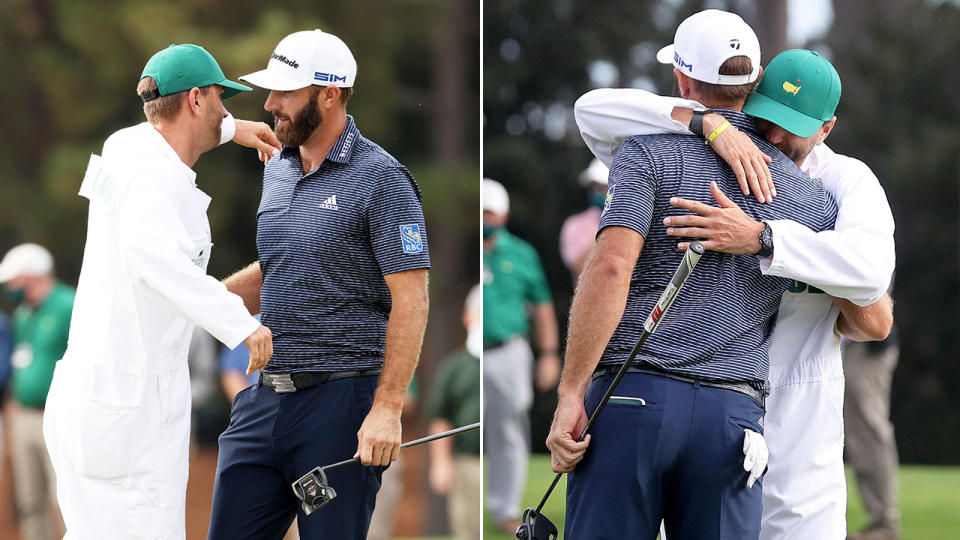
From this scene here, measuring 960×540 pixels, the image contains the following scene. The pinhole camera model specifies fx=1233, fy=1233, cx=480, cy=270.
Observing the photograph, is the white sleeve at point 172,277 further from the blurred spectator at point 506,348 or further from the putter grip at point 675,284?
the blurred spectator at point 506,348

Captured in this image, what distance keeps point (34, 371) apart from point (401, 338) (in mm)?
4090

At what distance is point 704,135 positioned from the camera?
2564mm

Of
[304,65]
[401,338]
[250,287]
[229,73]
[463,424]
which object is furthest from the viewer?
[229,73]

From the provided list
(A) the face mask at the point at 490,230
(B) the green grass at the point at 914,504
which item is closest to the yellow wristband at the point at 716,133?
(B) the green grass at the point at 914,504

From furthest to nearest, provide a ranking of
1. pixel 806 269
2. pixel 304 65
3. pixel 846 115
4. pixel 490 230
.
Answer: pixel 846 115, pixel 490 230, pixel 304 65, pixel 806 269

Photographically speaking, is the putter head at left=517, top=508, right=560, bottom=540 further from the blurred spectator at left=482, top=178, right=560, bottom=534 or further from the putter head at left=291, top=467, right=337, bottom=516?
the blurred spectator at left=482, top=178, right=560, bottom=534

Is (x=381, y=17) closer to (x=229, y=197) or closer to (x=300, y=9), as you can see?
(x=300, y=9)

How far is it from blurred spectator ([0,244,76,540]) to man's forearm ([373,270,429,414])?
384 centimetres

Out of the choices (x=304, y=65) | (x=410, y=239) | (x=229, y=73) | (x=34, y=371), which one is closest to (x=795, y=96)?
(x=410, y=239)

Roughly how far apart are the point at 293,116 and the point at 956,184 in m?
10.5

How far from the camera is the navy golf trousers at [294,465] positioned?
2900 mm

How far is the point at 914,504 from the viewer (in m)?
6.57

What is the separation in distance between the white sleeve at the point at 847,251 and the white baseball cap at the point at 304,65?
1.16 m

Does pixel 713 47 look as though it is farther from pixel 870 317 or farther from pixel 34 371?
pixel 34 371
